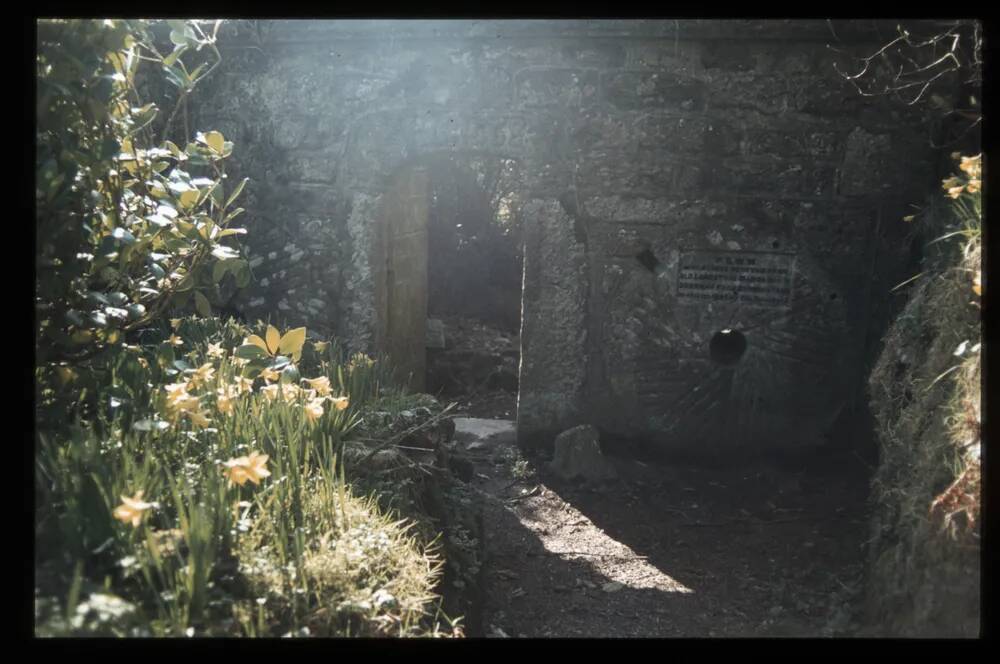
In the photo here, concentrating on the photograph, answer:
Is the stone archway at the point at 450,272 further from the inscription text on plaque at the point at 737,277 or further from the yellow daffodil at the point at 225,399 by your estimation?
the yellow daffodil at the point at 225,399

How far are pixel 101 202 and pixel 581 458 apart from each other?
13.0ft

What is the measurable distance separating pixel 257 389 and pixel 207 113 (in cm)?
333

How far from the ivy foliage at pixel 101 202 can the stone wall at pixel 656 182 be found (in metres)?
3.13

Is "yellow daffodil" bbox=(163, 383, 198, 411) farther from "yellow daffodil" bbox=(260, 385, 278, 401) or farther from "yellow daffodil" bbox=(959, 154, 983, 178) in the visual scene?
"yellow daffodil" bbox=(959, 154, 983, 178)

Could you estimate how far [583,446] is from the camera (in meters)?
6.25

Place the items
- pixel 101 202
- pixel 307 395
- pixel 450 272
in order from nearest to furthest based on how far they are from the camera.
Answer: pixel 101 202, pixel 307 395, pixel 450 272

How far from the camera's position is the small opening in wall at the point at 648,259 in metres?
6.34

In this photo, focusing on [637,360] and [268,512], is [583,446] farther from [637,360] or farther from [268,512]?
[268,512]

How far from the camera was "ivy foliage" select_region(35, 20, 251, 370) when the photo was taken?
2.64 meters

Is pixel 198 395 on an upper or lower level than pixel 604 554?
upper

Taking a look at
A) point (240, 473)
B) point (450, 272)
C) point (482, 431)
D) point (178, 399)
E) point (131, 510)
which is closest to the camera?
point (131, 510)

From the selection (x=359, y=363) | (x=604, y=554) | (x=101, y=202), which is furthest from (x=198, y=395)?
(x=604, y=554)

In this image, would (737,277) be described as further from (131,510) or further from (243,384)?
(131,510)

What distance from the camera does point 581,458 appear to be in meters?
6.23
